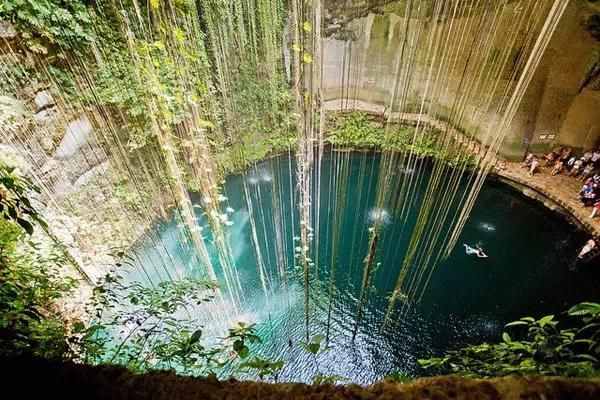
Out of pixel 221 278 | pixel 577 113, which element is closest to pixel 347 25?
pixel 577 113

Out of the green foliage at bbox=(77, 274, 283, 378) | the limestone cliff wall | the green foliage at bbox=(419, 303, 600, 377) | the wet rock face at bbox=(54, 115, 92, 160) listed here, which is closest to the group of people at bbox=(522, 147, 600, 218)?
the limestone cliff wall

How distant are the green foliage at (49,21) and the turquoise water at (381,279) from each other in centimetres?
379

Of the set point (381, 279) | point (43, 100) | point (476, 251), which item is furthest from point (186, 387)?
point (476, 251)

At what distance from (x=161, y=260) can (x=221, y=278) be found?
1368mm

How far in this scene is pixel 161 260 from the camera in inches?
246

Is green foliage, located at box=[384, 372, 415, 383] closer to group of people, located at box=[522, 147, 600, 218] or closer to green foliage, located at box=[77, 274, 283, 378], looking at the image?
green foliage, located at box=[77, 274, 283, 378]

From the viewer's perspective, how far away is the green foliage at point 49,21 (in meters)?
4.26

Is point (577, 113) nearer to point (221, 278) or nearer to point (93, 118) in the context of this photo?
point (221, 278)

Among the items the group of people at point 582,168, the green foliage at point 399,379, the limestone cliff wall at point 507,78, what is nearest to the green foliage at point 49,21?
the limestone cliff wall at point 507,78

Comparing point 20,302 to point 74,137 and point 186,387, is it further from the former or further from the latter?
point 74,137

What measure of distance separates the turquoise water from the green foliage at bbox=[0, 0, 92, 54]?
3790mm

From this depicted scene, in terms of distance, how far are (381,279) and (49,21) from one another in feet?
24.1

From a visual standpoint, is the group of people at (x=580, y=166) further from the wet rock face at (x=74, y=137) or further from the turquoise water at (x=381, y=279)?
the wet rock face at (x=74, y=137)

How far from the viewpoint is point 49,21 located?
457 centimetres
